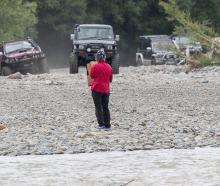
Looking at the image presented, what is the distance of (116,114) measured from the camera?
1811 cm

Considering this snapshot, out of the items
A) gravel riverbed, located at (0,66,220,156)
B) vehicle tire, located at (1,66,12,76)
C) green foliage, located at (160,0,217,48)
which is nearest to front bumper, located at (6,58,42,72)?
vehicle tire, located at (1,66,12,76)

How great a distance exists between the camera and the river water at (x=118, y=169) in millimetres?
10242

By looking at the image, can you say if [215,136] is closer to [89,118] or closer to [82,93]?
[89,118]

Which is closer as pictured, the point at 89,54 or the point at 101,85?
the point at 101,85

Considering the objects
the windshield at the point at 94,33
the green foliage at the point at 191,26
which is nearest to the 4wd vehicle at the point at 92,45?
the windshield at the point at 94,33

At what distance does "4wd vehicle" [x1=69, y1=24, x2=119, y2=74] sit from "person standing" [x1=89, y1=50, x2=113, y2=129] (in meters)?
15.9

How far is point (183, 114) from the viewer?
59.2 feet

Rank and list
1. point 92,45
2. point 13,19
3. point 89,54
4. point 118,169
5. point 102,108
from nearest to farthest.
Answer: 1. point 118,169
2. point 102,108
3. point 92,45
4. point 89,54
5. point 13,19

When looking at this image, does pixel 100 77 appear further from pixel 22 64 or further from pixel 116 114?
pixel 22 64

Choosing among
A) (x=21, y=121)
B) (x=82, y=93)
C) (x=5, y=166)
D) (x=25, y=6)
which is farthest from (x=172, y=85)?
(x=25, y=6)

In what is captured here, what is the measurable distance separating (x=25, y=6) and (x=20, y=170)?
3803cm

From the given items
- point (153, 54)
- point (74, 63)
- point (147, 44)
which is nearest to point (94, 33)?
point (74, 63)

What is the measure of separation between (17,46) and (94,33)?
3725 millimetres

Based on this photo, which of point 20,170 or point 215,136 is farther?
point 215,136
